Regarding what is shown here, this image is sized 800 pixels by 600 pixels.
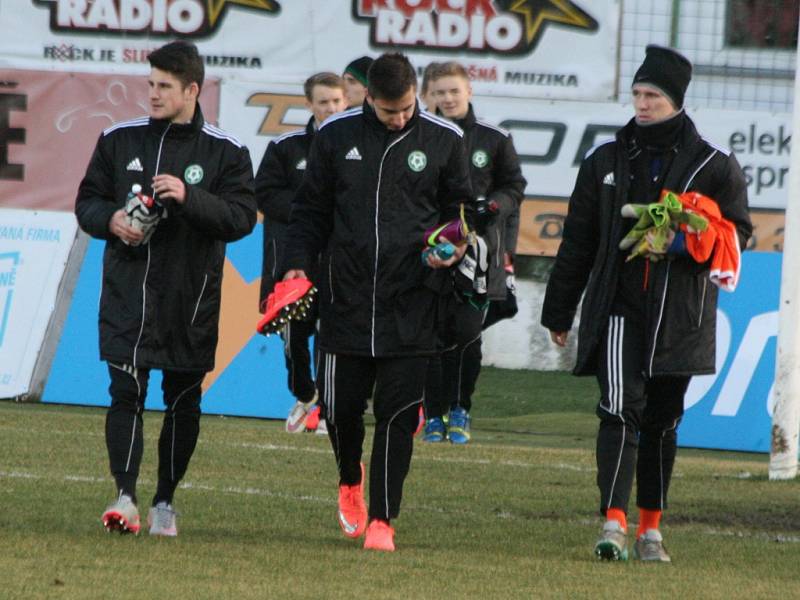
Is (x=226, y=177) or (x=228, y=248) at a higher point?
(x=226, y=177)

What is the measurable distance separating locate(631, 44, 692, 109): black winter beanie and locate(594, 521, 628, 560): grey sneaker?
162 centimetres

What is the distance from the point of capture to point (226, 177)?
7.53 meters

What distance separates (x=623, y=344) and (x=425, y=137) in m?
1.11

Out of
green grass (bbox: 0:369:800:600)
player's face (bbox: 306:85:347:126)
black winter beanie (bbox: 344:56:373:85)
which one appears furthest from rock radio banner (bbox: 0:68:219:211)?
black winter beanie (bbox: 344:56:373:85)

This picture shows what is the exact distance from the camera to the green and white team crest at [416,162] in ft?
23.7

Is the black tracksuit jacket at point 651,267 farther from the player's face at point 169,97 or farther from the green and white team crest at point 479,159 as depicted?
the green and white team crest at point 479,159

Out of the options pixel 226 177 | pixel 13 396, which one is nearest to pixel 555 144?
pixel 13 396

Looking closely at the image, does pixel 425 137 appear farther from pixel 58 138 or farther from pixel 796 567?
pixel 58 138

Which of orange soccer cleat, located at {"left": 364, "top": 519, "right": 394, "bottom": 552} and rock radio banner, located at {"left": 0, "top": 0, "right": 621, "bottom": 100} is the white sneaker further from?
rock radio banner, located at {"left": 0, "top": 0, "right": 621, "bottom": 100}

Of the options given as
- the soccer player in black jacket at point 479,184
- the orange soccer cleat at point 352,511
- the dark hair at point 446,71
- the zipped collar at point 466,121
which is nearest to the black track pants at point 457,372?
the soccer player in black jacket at point 479,184

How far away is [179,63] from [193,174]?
440mm

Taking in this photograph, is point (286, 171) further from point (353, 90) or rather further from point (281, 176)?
point (353, 90)

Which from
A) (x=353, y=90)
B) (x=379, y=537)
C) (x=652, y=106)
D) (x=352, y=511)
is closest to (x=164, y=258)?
(x=352, y=511)

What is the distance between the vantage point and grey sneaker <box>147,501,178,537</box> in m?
7.35
